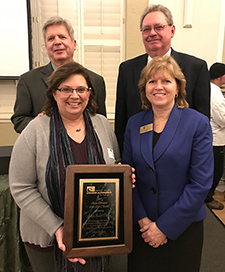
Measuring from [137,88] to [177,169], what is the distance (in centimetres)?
73

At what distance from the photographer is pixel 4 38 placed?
3.16 m

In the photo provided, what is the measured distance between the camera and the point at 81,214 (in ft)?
3.29

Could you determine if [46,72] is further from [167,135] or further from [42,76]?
[167,135]

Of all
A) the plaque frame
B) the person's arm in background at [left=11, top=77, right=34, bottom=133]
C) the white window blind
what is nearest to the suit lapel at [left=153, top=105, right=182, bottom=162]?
the plaque frame

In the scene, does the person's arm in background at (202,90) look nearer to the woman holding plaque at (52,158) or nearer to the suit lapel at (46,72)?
the woman holding plaque at (52,158)

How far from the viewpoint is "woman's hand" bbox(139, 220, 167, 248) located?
1.18m

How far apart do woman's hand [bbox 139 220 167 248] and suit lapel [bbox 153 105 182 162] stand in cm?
36

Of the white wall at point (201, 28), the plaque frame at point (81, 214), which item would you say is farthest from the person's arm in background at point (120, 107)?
the white wall at point (201, 28)

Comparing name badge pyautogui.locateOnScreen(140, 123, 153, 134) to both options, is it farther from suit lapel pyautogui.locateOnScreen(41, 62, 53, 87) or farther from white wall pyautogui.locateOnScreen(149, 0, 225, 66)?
white wall pyautogui.locateOnScreen(149, 0, 225, 66)

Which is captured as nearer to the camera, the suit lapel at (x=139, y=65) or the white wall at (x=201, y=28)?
the suit lapel at (x=139, y=65)

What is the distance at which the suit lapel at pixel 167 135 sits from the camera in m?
1.14

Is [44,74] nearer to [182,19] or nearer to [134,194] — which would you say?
[134,194]

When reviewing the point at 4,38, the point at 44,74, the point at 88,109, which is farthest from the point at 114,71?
the point at 88,109

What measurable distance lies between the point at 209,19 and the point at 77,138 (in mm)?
Result: 3292
